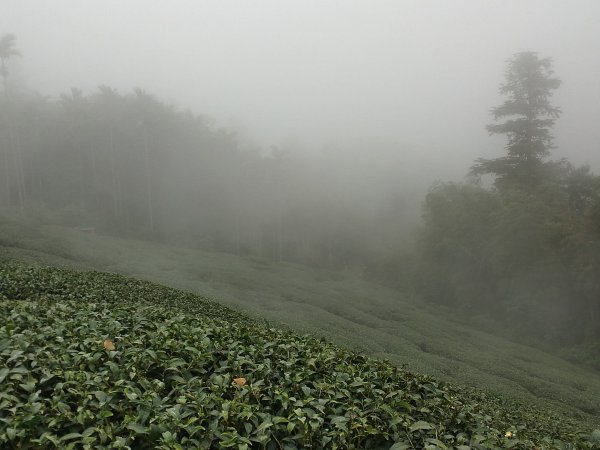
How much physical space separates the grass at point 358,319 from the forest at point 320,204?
572 cm

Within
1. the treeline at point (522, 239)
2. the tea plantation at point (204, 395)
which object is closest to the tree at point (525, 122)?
the treeline at point (522, 239)

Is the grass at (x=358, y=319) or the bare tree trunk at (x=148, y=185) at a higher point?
the bare tree trunk at (x=148, y=185)

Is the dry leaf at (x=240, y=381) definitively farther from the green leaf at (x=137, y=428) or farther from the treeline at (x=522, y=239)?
the treeline at (x=522, y=239)

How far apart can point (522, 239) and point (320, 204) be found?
1540 inches

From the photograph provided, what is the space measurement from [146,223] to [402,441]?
63243mm

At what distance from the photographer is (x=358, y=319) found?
1052 inches

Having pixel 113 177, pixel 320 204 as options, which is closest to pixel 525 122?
pixel 320 204

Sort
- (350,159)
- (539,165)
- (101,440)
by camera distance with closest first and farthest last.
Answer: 1. (101,440)
2. (539,165)
3. (350,159)

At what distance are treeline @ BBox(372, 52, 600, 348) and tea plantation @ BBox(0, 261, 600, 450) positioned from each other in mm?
30425

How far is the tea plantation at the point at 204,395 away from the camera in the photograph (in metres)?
3.94

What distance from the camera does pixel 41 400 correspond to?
167 inches

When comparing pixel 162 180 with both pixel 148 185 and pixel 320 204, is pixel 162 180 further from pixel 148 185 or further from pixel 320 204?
pixel 320 204

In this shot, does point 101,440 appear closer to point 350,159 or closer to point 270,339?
point 270,339

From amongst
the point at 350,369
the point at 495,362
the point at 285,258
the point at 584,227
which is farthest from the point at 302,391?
the point at 285,258
